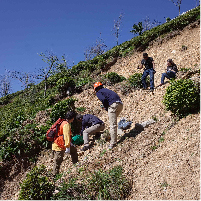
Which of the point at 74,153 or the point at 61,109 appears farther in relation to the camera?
the point at 61,109

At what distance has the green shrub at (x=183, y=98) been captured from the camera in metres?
5.62

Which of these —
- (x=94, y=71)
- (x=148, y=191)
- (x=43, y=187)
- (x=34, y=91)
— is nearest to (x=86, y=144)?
(x=43, y=187)

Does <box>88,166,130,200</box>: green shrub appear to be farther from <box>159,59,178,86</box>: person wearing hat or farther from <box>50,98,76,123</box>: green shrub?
<box>159,59,178,86</box>: person wearing hat

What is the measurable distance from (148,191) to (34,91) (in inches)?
618

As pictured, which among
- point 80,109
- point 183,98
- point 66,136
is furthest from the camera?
point 80,109

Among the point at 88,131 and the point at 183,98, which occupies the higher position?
the point at 183,98

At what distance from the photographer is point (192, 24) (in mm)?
15141

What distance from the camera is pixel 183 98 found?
225 inches

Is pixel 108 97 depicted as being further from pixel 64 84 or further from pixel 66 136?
pixel 64 84

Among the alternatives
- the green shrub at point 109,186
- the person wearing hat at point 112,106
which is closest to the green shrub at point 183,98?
the person wearing hat at point 112,106

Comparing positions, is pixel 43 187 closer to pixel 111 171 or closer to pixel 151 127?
pixel 111 171

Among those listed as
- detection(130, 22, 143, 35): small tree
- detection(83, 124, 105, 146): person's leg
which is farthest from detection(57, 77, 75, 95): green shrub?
detection(130, 22, 143, 35): small tree

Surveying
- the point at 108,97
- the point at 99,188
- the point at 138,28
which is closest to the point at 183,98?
the point at 108,97

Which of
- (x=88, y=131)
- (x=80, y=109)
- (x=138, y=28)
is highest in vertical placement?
(x=138, y=28)
